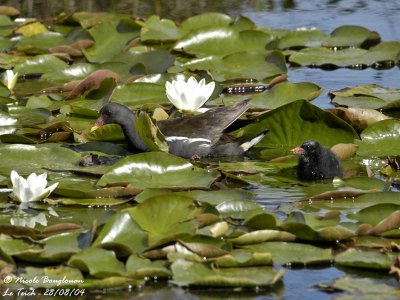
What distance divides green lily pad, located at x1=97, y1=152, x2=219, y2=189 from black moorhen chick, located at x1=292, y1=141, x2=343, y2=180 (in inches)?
22.1

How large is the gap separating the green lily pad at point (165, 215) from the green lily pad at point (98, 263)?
351 mm

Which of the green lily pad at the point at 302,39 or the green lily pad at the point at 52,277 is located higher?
the green lily pad at the point at 52,277

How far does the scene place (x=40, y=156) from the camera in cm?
614

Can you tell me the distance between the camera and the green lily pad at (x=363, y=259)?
4.51m

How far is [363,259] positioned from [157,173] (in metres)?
1.66

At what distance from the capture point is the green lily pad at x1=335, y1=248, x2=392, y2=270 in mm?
4508

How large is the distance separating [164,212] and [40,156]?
4.73 ft

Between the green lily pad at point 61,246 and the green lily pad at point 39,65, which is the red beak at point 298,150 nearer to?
the green lily pad at point 61,246

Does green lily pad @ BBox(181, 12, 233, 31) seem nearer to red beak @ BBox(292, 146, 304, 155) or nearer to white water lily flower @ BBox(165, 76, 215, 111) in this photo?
white water lily flower @ BBox(165, 76, 215, 111)

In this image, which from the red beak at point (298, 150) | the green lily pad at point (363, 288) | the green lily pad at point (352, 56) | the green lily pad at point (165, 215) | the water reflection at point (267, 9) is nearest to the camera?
the green lily pad at point (363, 288)

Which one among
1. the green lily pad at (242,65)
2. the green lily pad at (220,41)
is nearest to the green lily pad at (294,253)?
→ the green lily pad at (242,65)

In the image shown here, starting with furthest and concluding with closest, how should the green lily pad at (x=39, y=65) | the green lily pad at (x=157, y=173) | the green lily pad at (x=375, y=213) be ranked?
1. the green lily pad at (x=39, y=65)
2. the green lily pad at (x=157, y=173)
3. the green lily pad at (x=375, y=213)

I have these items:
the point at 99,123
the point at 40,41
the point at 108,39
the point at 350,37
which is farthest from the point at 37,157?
the point at 350,37

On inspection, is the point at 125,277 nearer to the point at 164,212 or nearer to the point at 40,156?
the point at 164,212
